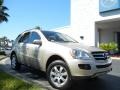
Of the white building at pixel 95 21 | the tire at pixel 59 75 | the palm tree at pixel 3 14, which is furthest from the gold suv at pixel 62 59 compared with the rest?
the palm tree at pixel 3 14

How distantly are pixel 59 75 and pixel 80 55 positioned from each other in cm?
86

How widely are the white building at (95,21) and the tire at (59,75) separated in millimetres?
15902

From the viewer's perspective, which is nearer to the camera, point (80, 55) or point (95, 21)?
point (80, 55)

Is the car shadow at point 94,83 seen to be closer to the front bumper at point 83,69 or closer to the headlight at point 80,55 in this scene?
the front bumper at point 83,69

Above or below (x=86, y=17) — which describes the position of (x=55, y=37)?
below

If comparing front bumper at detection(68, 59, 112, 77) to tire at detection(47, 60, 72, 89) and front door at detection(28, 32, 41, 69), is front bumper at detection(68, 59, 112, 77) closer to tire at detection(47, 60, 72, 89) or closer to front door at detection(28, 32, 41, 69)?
tire at detection(47, 60, 72, 89)

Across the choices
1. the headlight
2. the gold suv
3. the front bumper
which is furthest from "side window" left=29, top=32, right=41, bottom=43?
the front bumper

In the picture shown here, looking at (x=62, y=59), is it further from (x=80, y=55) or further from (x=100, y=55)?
(x=100, y=55)

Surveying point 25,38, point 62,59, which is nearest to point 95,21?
point 25,38

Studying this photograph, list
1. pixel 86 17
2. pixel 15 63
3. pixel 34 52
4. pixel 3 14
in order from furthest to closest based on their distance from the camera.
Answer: pixel 3 14, pixel 86 17, pixel 15 63, pixel 34 52

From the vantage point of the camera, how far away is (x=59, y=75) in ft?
21.8

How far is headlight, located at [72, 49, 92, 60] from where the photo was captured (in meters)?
6.29

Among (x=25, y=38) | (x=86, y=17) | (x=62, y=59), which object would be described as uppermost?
(x=86, y=17)

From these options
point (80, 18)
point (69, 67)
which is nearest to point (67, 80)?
point (69, 67)
